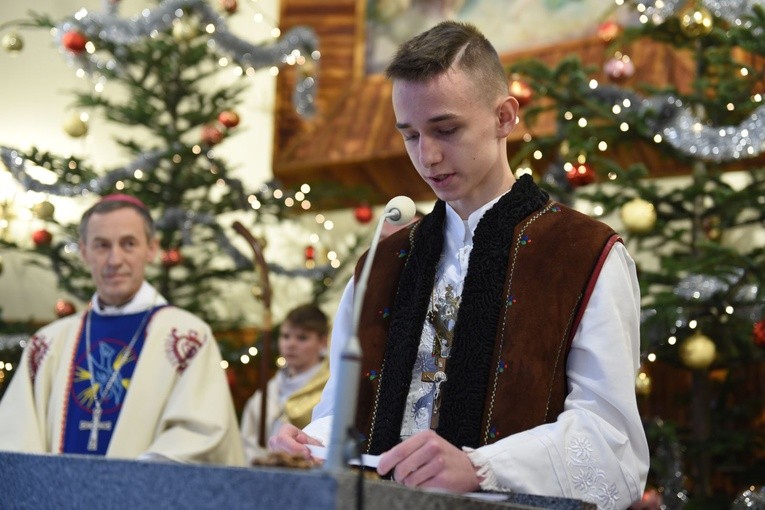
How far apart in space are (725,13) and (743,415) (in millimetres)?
1965

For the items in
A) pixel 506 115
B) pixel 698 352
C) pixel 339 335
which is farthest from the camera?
pixel 698 352

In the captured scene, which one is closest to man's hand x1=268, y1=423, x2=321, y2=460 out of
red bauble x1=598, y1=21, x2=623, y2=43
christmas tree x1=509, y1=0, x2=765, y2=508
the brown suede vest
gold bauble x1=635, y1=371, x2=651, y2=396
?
the brown suede vest

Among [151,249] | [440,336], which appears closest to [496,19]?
[151,249]

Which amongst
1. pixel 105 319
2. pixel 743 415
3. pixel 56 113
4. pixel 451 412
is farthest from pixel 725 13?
pixel 56 113

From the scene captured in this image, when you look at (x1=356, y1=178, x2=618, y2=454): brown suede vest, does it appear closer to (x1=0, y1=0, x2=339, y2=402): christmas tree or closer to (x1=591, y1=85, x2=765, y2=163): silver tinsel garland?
(x1=591, y1=85, x2=765, y2=163): silver tinsel garland

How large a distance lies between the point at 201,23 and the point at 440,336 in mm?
5998

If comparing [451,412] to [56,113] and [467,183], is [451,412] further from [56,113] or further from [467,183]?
[56,113]

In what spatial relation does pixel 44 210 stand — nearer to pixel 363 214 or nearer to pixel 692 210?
pixel 363 214

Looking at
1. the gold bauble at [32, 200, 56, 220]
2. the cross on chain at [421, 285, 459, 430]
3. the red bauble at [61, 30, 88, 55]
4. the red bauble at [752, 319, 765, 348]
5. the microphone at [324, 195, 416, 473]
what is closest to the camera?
the microphone at [324, 195, 416, 473]

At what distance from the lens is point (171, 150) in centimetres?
817

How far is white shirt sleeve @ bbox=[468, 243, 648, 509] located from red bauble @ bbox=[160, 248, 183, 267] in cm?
561

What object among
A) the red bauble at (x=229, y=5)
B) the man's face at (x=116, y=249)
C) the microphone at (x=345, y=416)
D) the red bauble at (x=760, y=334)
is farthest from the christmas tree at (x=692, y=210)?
the microphone at (x=345, y=416)

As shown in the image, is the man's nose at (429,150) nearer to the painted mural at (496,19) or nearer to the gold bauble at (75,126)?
the painted mural at (496,19)

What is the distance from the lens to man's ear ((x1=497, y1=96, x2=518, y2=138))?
2873 mm
